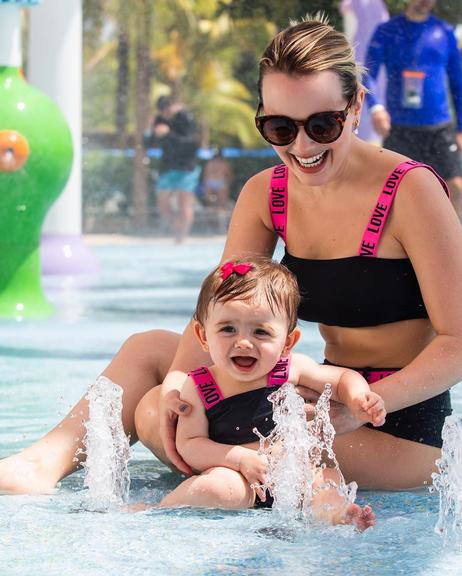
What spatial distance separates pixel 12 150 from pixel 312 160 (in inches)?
160

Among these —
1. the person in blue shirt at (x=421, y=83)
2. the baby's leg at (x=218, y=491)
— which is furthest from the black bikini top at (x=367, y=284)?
the person in blue shirt at (x=421, y=83)

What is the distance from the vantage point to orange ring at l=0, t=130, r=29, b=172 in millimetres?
6891

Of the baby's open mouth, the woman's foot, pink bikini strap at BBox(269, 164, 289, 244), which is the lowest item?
the woman's foot

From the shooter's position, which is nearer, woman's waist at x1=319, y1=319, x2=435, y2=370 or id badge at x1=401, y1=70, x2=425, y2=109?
woman's waist at x1=319, y1=319, x2=435, y2=370

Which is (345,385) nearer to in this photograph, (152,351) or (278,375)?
(278,375)

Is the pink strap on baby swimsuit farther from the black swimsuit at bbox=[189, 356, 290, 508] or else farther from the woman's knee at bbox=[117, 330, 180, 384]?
the woman's knee at bbox=[117, 330, 180, 384]

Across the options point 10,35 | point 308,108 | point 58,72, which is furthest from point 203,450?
point 58,72

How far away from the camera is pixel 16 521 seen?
2902mm

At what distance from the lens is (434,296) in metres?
3.10

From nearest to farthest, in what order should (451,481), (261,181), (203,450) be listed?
(451,481) < (203,450) < (261,181)

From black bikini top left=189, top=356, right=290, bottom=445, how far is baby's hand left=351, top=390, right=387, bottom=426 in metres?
0.27

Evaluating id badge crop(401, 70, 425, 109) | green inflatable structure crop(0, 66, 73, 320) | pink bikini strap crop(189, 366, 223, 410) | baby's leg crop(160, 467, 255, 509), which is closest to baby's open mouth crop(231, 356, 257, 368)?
pink bikini strap crop(189, 366, 223, 410)

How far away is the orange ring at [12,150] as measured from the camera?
6891mm

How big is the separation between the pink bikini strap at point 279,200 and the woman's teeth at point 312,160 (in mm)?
287
